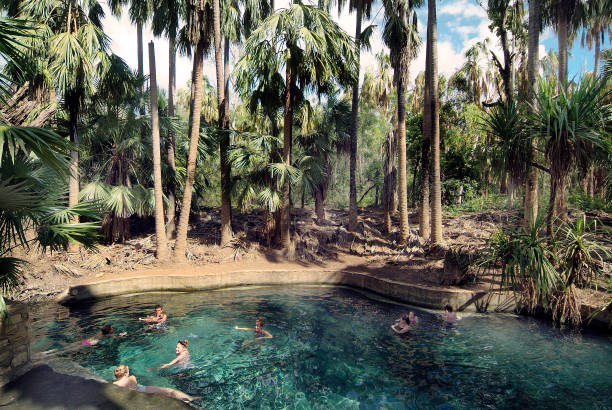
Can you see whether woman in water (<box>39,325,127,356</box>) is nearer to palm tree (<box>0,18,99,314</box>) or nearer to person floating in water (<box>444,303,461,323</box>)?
palm tree (<box>0,18,99,314</box>)

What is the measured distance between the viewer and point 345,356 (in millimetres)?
9180

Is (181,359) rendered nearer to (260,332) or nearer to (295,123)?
(260,332)

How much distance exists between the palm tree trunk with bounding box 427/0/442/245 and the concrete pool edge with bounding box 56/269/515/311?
3.35 meters

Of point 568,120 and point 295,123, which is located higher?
point 295,123

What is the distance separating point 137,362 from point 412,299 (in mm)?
8837

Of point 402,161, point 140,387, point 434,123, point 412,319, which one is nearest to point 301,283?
point 412,319

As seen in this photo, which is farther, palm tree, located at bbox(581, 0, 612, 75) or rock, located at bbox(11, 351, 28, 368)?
palm tree, located at bbox(581, 0, 612, 75)

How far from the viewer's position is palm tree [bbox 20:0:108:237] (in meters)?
14.4

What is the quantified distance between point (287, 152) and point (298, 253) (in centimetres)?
514

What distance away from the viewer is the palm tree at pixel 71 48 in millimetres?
14398

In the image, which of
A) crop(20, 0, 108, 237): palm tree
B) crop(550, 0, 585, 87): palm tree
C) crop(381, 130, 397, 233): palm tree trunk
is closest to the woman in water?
crop(20, 0, 108, 237): palm tree

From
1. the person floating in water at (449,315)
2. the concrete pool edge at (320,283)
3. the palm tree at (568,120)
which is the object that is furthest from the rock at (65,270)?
the palm tree at (568,120)

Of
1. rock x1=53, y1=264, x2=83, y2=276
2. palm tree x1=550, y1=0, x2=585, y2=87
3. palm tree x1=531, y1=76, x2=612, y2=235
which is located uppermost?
palm tree x1=550, y1=0, x2=585, y2=87

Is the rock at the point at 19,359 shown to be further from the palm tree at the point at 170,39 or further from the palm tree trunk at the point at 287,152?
the palm tree at the point at 170,39
